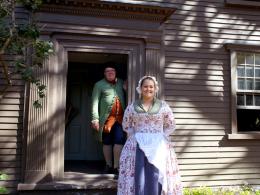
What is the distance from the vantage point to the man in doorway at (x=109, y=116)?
Answer: 6.90 m

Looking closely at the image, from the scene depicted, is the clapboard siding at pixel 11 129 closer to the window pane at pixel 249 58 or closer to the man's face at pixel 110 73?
the man's face at pixel 110 73

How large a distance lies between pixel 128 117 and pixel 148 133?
1.25 ft

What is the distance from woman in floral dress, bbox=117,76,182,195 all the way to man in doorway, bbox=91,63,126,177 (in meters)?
1.62

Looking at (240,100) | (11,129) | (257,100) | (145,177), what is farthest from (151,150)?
(257,100)

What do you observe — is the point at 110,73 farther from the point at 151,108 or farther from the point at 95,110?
the point at 151,108

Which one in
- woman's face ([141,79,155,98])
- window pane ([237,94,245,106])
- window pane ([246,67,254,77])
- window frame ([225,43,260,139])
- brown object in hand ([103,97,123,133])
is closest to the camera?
woman's face ([141,79,155,98])

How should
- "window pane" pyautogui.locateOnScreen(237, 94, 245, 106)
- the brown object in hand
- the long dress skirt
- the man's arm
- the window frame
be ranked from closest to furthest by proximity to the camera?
the long dress skirt → the man's arm → the brown object in hand → the window frame → "window pane" pyautogui.locateOnScreen(237, 94, 245, 106)

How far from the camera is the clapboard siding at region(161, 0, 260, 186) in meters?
7.66

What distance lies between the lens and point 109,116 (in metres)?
6.98

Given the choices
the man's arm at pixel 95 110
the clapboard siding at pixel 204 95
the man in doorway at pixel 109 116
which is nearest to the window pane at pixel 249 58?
the clapboard siding at pixel 204 95

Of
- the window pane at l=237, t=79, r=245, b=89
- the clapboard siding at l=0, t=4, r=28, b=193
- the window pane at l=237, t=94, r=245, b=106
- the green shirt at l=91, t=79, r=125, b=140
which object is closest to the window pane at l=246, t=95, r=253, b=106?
the window pane at l=237, t=94, r=245, b=106

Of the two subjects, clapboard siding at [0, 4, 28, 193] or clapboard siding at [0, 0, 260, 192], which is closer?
clapboard siding at [0, 4, 28, 193]

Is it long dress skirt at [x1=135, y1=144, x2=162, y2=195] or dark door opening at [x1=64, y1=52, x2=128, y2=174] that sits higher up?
dark door opening at [x1=64, y1=52, x2=128, y2=174]

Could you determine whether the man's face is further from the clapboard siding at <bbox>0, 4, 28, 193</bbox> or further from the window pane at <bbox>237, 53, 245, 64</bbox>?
the window pane at <bbox>237, 53, 245, 64</bbox>
